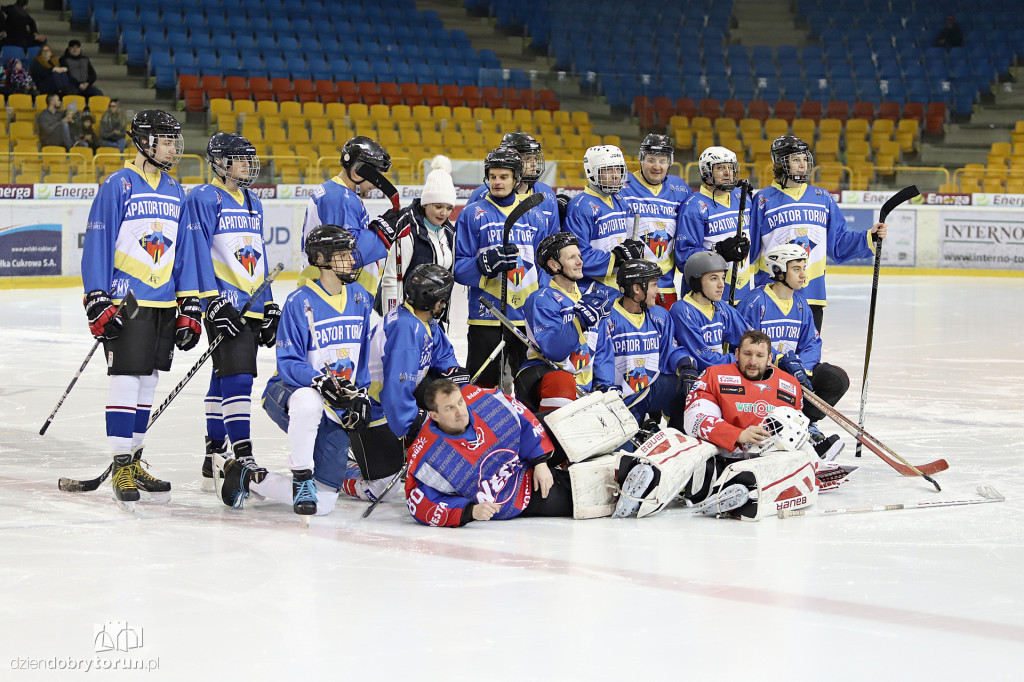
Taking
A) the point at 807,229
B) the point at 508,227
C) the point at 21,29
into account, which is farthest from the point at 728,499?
the point at 21,29

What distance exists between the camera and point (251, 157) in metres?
5.38

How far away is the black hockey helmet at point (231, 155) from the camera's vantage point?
5.30m

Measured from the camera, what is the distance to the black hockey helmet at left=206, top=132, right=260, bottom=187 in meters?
5.30

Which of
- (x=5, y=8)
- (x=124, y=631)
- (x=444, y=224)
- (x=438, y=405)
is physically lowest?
(x=124, y=631)

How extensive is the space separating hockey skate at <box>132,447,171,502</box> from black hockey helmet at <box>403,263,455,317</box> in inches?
48.7

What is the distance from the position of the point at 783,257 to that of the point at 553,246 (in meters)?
1.18

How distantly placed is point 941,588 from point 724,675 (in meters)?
1.10

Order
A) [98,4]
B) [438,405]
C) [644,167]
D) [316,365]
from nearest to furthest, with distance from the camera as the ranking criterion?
[438,405] < [316,365] < [644,167] < [98,4]

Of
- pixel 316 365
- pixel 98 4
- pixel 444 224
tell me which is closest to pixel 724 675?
pixel 316 365

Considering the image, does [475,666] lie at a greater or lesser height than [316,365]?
lesser

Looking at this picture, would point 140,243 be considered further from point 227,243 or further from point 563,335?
point 563,335

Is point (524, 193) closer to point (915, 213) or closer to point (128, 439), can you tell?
point (128, 439)

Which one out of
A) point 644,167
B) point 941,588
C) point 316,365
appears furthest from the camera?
point 644,167

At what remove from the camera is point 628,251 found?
5.84m
